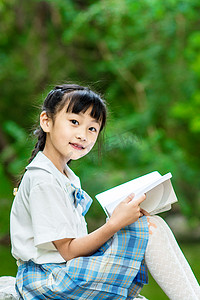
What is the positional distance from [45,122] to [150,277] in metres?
1.96

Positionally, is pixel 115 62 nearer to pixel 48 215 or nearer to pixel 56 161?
pixel 56 161

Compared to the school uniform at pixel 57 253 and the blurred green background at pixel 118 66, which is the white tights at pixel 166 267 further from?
the blurred green background at pixel 118 66

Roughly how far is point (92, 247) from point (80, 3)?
4.77m

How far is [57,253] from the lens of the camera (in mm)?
1205

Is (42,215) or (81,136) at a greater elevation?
(81,136)

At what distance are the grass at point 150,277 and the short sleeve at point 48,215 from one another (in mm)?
1360

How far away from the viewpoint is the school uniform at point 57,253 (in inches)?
44.6

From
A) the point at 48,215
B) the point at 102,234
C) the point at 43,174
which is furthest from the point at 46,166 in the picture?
the point at 102,234

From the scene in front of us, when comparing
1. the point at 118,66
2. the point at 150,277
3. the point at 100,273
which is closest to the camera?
the point at 100,273

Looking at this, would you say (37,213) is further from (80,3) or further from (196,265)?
(80,3)

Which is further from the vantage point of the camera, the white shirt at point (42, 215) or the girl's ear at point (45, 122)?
the girl's ear at point (45, 122)

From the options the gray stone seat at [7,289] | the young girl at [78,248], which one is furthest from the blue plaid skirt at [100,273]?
the gray stone seat at [7,289]

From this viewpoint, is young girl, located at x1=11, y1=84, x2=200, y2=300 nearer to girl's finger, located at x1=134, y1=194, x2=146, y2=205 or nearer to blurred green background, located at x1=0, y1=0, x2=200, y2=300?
girl's finger, located at x1=134, y1=194, x2=146, y2=205

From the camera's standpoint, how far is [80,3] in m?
5.49
